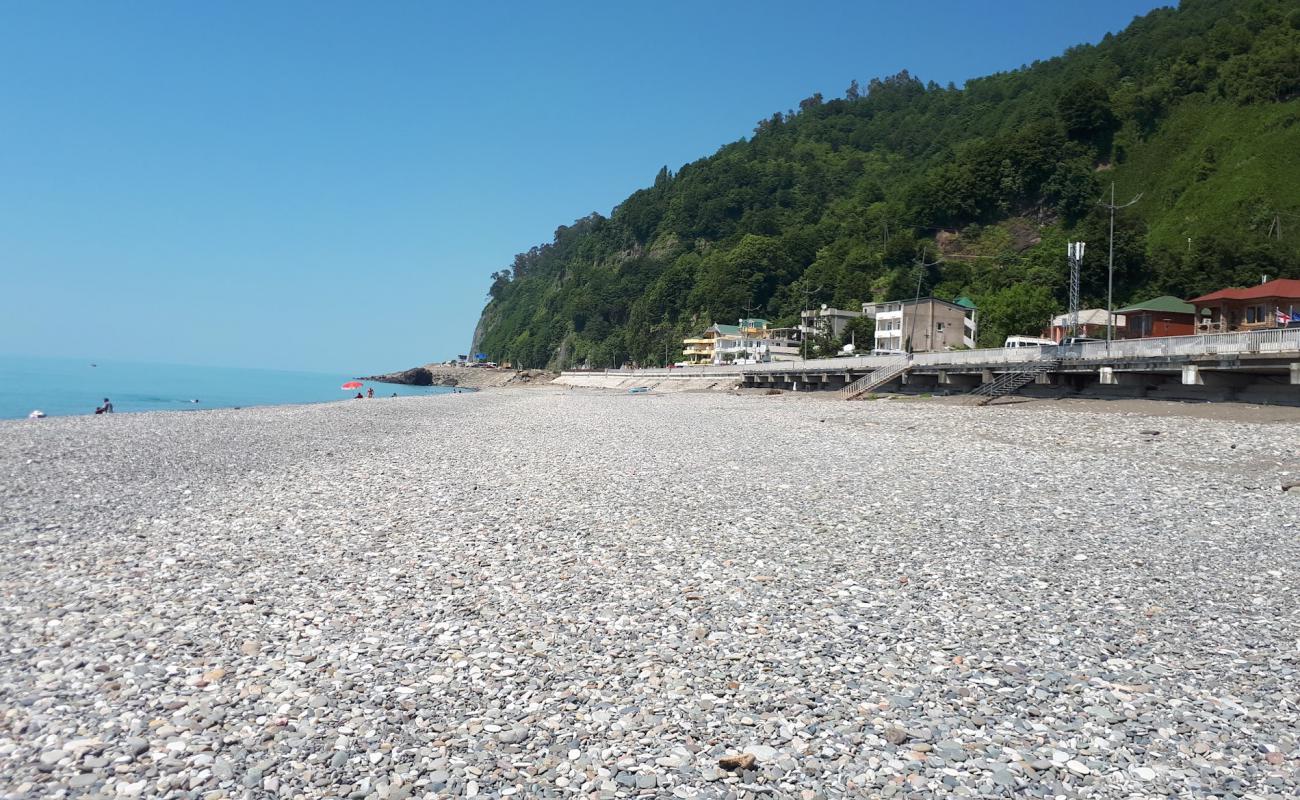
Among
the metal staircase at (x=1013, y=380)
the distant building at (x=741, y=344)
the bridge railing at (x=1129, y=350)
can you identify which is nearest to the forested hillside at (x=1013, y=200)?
the distant building at (x=741, y=344)

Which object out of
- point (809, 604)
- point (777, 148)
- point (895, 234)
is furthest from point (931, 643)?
point (777, 148)

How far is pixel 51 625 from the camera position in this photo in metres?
7.03

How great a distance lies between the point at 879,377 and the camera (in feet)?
141

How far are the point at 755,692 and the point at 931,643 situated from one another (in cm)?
179

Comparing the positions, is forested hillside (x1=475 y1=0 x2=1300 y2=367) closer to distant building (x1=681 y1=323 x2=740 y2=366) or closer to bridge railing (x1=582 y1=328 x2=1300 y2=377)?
distant building (x1=681 y1=323 x2=740 y2=366)

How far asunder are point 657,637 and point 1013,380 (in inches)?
1227

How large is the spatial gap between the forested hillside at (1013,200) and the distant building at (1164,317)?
18973 mm

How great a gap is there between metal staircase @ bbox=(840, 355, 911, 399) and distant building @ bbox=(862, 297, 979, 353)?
35340mm

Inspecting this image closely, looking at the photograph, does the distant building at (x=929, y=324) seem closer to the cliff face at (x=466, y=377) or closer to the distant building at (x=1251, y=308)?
the distant building at (x=1251, y=308)

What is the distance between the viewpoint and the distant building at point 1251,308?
1630 inches

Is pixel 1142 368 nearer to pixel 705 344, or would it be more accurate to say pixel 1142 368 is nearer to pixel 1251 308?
pixel 1251 308

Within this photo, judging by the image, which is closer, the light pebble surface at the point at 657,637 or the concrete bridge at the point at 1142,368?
the light pebble surface at the point at 657,637

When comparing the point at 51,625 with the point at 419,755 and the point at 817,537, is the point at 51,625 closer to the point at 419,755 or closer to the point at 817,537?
the point at 419,755

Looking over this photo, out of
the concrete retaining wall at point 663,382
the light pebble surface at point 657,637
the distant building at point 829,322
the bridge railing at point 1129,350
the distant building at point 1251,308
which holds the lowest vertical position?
the light pebble surface at point 657,637
